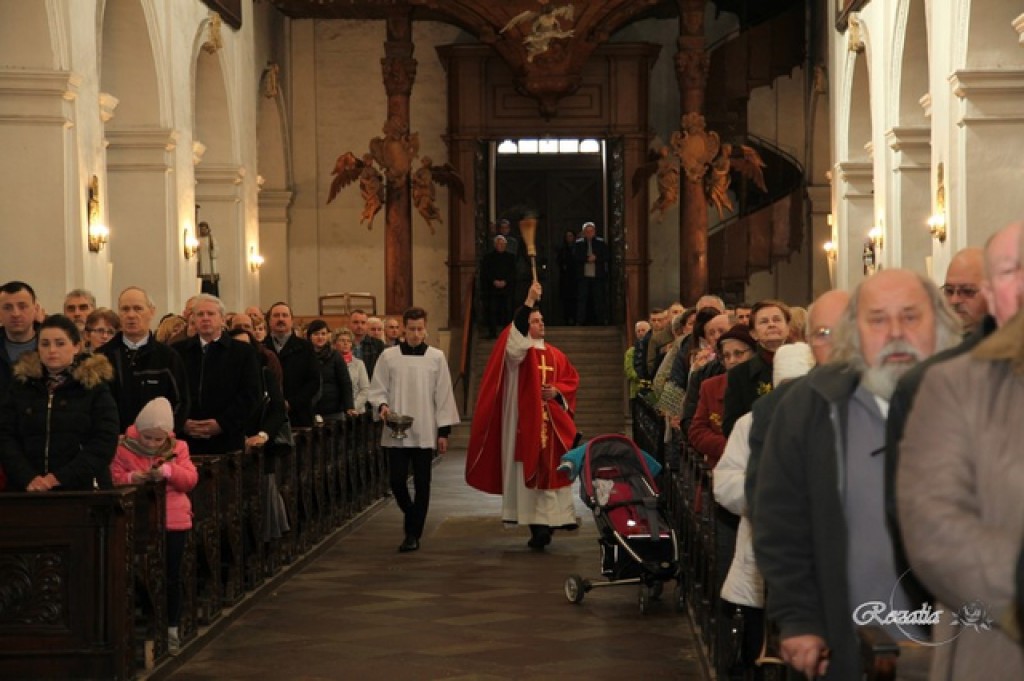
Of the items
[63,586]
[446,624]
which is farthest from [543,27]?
[63,586]

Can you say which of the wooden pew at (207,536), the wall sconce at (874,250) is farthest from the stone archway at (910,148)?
the wooden pew at (207,536)

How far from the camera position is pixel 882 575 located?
13.0ft

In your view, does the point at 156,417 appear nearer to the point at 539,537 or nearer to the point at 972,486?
the point at 539,537

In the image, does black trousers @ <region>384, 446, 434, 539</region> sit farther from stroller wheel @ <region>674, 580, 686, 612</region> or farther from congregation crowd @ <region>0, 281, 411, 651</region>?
stroller wheel @ <region>674, 580, 686, 612</region>

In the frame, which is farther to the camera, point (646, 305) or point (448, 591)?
point (646, 305)

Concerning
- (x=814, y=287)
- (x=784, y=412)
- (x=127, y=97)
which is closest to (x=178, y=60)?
(x=127, y=97)

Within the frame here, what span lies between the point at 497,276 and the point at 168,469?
17.5 meters

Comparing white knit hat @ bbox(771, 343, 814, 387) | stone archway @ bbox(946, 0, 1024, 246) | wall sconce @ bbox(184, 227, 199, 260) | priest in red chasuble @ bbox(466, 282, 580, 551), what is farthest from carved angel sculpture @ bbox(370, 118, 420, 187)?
white knit hat @ bbox(771, 343, 814, 387)

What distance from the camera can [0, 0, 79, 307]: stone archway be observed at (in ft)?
47.2

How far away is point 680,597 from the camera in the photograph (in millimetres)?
10484

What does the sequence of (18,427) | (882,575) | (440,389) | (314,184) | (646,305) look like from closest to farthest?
(882,575) → (18,427) → (440,389) → (646,305) → (314,184)

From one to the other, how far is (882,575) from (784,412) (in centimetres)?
46

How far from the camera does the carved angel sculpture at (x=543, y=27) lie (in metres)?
24.9

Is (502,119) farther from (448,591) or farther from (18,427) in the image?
(18,427)
